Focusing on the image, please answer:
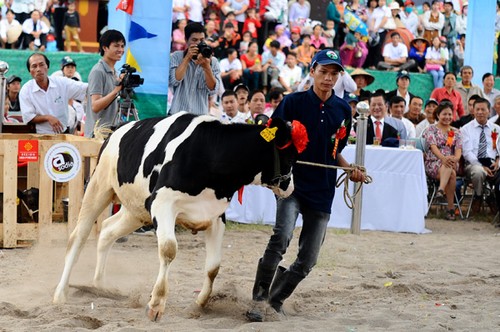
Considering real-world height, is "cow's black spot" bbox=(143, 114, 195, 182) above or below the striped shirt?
below

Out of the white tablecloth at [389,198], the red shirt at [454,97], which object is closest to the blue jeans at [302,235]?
the white tablecloth at [389,198]

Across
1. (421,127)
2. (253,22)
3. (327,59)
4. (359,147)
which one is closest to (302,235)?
(327,59)

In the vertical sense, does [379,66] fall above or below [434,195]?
above

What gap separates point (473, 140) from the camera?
13.1 meters

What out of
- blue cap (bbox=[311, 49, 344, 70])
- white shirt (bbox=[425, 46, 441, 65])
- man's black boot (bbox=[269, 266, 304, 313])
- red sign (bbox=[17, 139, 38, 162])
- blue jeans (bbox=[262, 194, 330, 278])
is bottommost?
man's black boot (bbox=[269, 266, 304, 313])

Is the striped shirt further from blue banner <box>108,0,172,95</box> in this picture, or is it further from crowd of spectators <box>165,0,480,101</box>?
crowd of spectators <box>165,0,480,101</box>

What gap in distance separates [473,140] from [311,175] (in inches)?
294

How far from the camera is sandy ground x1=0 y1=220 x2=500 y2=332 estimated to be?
6.00 metres

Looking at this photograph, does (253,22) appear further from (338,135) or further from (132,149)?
(338,135)

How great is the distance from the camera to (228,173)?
5.98 meters

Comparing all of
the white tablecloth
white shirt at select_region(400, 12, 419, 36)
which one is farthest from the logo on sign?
white shirt at select_region(400, 12, 419, 36)

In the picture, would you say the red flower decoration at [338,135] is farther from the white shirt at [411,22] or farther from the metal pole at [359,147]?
the white shirt at [411,22]

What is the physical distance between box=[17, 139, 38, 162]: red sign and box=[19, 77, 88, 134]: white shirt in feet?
3.92

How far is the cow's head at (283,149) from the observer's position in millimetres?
5844
